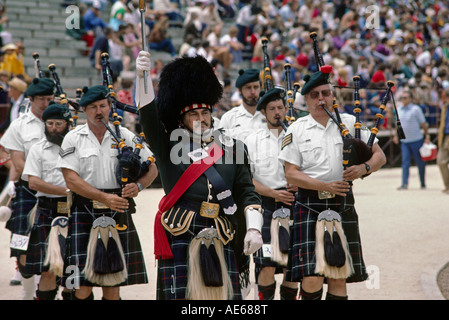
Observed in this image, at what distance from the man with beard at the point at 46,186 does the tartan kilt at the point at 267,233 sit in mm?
1621

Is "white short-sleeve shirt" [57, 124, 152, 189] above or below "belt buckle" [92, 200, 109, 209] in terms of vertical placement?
above

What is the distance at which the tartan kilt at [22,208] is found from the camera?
269 inches

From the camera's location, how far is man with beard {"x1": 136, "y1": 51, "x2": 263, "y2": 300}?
4.04 m

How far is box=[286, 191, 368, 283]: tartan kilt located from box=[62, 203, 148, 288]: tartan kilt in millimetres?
1124

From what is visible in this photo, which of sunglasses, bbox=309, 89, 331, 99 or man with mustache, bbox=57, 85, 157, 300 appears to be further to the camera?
sunglasses, bbox=309, 89, 331, 99

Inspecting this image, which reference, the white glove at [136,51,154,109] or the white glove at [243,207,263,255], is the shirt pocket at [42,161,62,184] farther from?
the white glove at [243,207,263,255]

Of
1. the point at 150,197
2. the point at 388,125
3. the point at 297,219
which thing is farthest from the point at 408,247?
the point at 388,125

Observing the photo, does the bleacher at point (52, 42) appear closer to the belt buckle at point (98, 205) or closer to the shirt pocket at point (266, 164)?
the shirt pocket at point (266, 164)

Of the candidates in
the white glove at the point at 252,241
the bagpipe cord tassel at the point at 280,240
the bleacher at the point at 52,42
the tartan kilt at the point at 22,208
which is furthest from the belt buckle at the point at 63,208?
the bleacher at the point at 52,42

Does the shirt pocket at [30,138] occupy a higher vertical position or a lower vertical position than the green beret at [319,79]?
higher

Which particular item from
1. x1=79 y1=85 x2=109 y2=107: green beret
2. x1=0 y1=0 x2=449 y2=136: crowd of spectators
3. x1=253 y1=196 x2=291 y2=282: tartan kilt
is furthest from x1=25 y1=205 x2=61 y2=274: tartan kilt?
x1=0 y1=0 x2=449 y2=136: crowd of spectators

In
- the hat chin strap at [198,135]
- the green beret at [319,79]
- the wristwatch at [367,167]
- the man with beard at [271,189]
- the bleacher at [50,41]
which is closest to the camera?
the hat chin strap at [198,135]

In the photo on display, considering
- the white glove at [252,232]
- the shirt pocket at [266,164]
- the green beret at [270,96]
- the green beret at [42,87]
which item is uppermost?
the green beret at [42,87]

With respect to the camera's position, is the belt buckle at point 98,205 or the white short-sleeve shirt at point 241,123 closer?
the belt buckle at point 98,205
